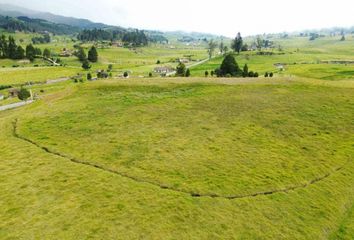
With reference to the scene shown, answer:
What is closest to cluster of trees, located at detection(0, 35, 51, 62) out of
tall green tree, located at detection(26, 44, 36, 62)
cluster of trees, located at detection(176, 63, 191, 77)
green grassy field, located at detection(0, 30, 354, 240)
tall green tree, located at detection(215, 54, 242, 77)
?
tall green tree, located at detection(26, 44, 36, 62)

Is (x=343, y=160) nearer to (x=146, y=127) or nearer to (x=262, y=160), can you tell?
(x=262, y=160)

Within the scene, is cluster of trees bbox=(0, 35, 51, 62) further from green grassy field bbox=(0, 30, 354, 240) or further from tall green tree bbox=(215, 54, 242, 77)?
green grassy field bbox=(0, 30, 354, 240)

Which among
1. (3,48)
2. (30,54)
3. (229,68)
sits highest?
(3,48)

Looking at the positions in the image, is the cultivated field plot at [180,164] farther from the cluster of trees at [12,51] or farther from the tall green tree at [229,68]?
the cluster of trees at [12,51]

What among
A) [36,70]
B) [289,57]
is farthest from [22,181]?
[289,57]

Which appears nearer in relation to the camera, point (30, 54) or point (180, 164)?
point (180, 164)

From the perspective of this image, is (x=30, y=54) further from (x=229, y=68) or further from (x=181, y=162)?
(x=181, y=162)

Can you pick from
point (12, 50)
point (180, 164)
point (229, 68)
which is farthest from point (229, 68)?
point (12, 50)

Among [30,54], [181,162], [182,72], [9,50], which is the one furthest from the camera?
[30,54]
